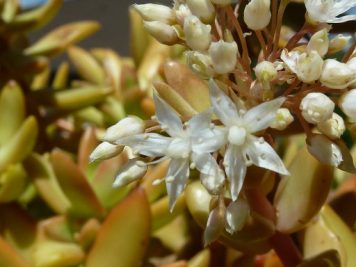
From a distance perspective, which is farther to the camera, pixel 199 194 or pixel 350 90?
pixel 199 194

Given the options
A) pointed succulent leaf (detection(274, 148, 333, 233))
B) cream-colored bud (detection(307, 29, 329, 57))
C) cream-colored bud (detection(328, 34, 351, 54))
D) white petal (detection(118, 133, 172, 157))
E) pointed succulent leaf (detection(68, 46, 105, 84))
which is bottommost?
pointed succulent leaf (detection(68, 46, 105, 84))

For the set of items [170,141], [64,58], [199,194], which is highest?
[170,141]

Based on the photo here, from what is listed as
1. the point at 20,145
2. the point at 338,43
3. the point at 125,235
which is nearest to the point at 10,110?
the point at 20,145

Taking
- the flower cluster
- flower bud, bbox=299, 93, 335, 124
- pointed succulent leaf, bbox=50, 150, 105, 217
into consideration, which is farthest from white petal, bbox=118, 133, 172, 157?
pointed succulent leaf, bbox=50, 150, 105, 217

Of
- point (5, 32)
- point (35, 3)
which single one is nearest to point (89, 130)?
point (5, 32)

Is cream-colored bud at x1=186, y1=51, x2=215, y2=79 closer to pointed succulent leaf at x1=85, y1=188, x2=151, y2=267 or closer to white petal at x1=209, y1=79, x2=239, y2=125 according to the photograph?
white petal at x1=209, y1=79, x2=239, y2=125

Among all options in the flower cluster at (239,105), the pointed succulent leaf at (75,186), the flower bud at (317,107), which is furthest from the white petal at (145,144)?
the pointed succulent leaf at (75,186)

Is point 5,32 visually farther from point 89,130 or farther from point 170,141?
point 170,141
